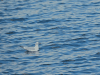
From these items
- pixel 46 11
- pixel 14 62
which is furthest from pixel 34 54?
pixel 46 11

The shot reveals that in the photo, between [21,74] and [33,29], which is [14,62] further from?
[33,29]

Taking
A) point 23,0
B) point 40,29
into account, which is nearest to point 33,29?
point 40,29

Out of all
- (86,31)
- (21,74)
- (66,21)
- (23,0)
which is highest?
(23,0)

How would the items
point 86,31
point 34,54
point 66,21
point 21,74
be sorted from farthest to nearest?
1. point 66,21
2. point 86,31
3. point 34,54
4. point 21,74

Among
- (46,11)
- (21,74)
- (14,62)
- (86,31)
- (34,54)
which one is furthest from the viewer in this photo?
(46,11)

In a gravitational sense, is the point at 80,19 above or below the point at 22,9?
below

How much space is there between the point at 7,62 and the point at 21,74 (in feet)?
6.12

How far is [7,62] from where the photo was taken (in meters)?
17.1

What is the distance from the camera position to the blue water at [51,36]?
16.5m

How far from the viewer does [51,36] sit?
21312 mm

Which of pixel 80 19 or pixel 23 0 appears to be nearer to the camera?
pixel 80 19

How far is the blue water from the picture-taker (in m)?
16.5

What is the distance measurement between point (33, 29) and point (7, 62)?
6.22 m

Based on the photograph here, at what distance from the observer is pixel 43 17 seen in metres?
26.0
